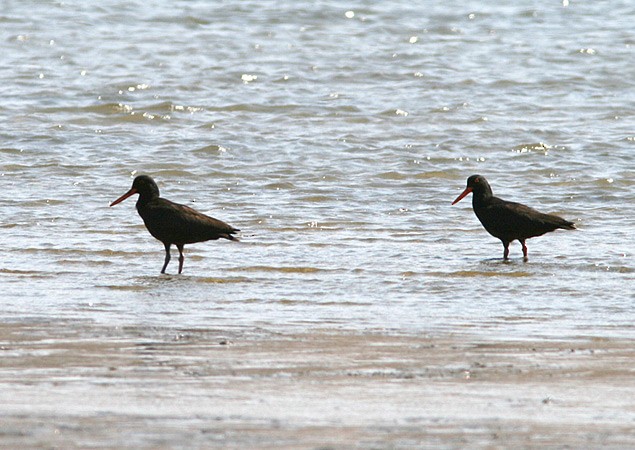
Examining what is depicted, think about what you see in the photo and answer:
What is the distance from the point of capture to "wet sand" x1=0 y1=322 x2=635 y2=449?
4.57 meters

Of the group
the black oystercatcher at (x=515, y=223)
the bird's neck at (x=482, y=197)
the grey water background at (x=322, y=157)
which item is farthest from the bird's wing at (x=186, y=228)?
the bird's neck at (x=482, y=197)

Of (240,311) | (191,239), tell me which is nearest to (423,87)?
(191,239)

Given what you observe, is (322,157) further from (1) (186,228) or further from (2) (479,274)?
(2) (479,274)

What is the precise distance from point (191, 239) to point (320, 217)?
224cm

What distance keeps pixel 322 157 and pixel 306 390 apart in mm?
9360

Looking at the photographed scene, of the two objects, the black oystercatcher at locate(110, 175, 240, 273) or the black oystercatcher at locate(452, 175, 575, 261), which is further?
the black oystercatcher at locate(452, 175, 575, 261)

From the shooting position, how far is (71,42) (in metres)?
23.0

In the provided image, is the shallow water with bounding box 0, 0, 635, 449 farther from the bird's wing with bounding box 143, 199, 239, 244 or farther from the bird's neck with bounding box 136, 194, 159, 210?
the bird's neck with bounding box 136, 194, 159, 210

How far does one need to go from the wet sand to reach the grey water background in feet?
1.71

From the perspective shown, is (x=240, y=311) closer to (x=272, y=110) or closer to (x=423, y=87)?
(x=272, y=110)

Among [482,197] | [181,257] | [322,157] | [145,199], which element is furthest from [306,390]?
[322,157]

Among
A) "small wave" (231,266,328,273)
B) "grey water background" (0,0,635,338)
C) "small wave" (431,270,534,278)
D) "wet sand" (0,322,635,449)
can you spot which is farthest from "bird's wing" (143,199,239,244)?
"wet sand" (0,322,635,449)

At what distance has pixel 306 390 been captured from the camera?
526 centimetres

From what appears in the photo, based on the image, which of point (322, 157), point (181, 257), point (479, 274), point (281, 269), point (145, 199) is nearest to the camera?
point (479, 274)
